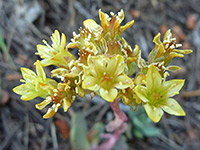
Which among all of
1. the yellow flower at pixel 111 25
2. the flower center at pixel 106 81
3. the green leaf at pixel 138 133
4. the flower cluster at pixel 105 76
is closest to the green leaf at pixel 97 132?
the green leaf at pixel 138 133

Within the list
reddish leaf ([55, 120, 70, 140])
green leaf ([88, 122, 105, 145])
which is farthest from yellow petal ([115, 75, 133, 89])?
reddish leaf ([55, 120, 70, 140])

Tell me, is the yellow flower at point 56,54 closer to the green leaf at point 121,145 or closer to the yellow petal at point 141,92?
the yellow petal at point 141,92

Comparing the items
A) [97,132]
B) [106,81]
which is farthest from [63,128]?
[106,81]

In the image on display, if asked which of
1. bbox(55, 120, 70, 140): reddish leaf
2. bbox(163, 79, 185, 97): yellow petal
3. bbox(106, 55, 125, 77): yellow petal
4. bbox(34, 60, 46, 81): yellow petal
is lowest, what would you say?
bbox(55, 120, 70, 140): reddish leaf

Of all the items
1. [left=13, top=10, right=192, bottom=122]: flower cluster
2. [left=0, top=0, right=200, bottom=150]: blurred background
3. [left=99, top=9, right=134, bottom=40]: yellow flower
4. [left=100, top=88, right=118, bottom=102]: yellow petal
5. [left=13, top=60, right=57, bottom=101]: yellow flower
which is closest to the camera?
[left=100, top=88, right=118, bottom=102]: yellow petal

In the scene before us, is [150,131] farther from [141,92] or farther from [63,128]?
[141,92]

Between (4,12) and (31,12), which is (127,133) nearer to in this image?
(31,12)

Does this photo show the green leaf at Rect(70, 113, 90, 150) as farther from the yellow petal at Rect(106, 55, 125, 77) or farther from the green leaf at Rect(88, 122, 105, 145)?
the yellow petal at Rect(106, 55, 125, 77)
